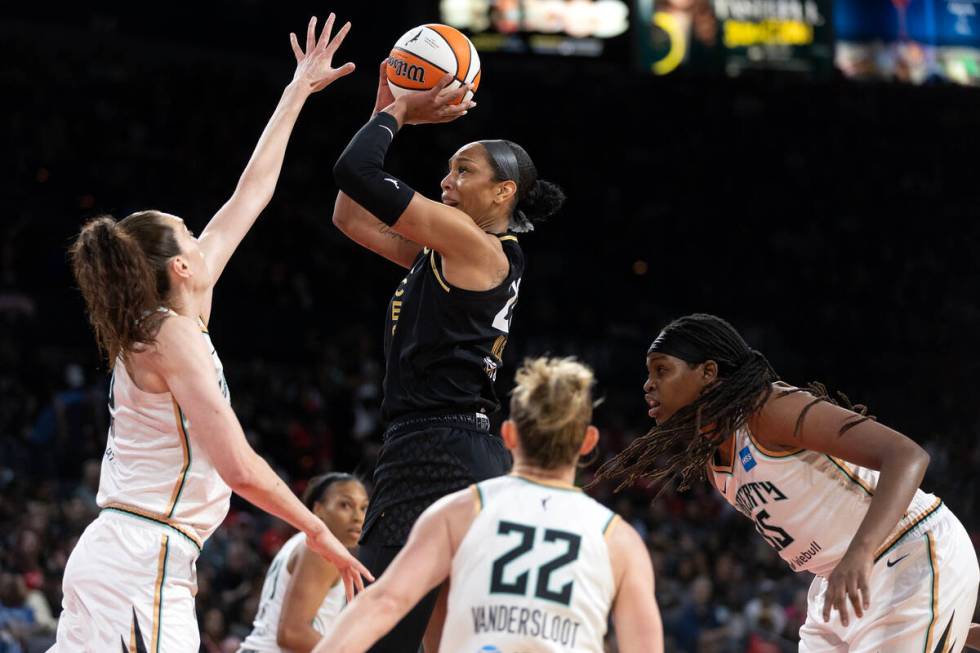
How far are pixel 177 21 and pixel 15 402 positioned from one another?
8060mm

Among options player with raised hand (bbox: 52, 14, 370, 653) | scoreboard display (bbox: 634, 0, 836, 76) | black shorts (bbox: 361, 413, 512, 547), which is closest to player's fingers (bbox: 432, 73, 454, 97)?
player with raised hand (bbox: 52, 14, 370, 653)

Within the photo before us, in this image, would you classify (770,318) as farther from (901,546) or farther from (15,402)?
(901,546)

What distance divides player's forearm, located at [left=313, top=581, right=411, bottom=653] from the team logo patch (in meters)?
1.57

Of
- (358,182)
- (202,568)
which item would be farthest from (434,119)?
(202,568)

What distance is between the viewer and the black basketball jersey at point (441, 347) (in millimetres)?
3828

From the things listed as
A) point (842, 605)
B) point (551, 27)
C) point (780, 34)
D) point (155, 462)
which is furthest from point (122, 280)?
point (780, 34)

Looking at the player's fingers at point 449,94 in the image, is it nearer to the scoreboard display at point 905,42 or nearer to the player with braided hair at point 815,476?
the player with braided hair at point 815,476

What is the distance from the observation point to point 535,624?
284 centimetres

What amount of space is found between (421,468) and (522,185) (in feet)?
3.36

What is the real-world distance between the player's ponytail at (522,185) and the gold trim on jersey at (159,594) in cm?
152

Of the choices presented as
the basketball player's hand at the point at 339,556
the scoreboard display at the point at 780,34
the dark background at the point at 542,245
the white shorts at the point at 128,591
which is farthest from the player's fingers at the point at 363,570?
the scoreboard display at the point at 780,34

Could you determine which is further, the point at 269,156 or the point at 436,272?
the point at 269,156

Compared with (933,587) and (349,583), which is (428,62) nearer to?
(349,583)

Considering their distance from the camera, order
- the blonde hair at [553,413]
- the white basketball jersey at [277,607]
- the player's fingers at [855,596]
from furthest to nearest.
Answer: the white basketball jersey at [277,607] < the player's fingers at [855,596] < the blonde hair at [553,413]
